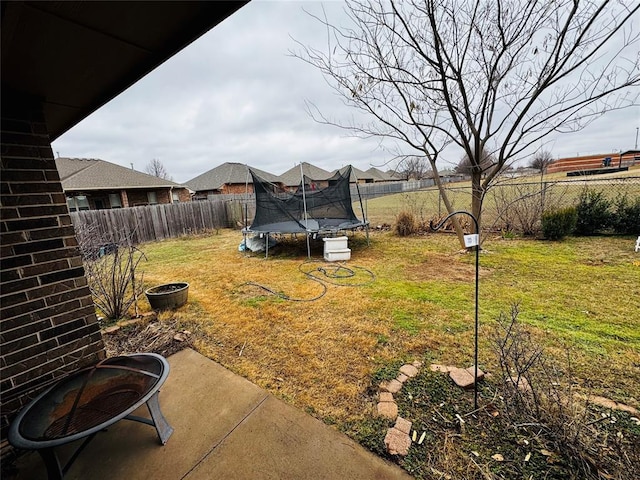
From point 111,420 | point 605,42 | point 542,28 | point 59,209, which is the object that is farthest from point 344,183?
point 111,420

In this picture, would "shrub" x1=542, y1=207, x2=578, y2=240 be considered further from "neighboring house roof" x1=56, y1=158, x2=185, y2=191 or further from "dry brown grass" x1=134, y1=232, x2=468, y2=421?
"neighboring house roof" x1=56, y1=158, x2=185, y2=191

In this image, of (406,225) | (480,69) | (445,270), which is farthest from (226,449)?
(406,225)

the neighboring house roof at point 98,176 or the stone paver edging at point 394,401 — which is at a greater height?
the neighboring house roof at point 98,176

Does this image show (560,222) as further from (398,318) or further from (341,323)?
(341,323)

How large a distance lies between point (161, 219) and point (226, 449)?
34.9ft

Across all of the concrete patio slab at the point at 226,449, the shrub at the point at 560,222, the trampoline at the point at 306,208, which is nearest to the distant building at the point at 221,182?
the trampoline at the point at 306,208

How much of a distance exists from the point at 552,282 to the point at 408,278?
2018mm

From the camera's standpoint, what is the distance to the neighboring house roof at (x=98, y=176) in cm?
1294

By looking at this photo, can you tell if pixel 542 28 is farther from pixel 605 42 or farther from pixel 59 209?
pixel 59 209

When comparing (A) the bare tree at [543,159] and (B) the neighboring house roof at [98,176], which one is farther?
(B) the neighboring house roof at [98,176]

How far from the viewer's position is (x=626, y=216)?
5.83 metres

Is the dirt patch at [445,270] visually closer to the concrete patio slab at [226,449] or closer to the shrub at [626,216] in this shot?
the concrete patio slab at [226,449]

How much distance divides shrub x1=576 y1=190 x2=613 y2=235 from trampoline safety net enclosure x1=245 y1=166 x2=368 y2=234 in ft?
17.3

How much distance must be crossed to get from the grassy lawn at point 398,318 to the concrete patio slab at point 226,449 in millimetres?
124
